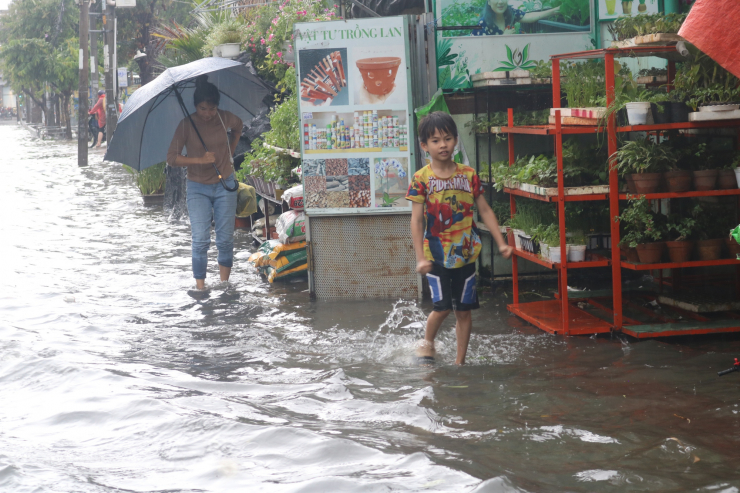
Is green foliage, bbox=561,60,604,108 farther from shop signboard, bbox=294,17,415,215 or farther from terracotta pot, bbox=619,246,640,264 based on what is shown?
shop signboard, bbox=294,17,415,215

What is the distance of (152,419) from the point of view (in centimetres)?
470

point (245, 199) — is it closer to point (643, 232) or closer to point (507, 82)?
point (507, 82)

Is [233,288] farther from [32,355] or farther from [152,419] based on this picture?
[152,419]

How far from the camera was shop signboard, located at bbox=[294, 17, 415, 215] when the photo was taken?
7441 millimetres

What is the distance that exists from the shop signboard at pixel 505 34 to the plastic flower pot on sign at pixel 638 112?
2.36 meters

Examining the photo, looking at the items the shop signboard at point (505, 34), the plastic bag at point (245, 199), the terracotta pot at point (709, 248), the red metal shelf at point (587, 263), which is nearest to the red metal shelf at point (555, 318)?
the red metal shelf at point (587, 263)

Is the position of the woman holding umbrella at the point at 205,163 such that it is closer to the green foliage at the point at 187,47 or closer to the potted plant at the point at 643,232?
the potted plant at the point at 643,232

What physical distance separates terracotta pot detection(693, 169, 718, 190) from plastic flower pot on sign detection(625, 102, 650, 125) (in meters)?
0.57

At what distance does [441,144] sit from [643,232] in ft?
6.02

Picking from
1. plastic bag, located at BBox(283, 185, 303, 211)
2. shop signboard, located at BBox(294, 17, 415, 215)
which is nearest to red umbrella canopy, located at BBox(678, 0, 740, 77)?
shop signboard, located at BBox(294, 17, 415, 215)

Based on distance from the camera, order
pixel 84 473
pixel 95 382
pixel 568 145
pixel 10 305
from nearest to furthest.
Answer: pixel 84 473, pixel 95 382, pixel 568 145, pixel 10 305

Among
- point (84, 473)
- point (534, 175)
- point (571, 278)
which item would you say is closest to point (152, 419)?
point (84, 473)

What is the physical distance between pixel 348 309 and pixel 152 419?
301cm

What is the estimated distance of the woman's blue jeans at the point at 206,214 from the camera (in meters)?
8.23
